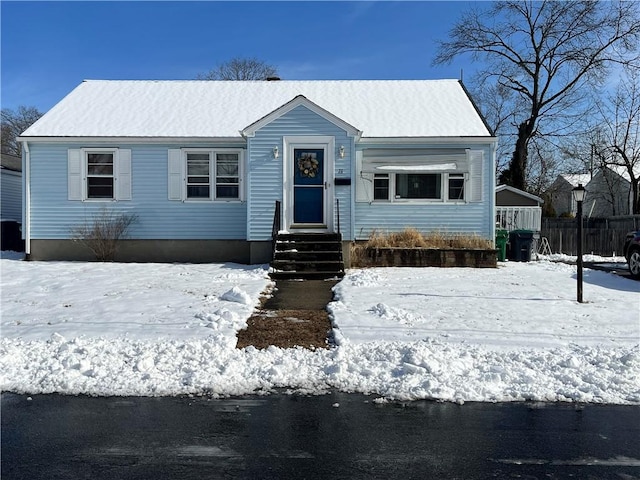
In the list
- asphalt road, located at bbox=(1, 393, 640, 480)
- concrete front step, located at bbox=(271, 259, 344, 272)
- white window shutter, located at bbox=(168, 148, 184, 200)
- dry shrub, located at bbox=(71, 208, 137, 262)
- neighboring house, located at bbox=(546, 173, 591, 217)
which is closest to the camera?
asphalt road, located at bbox=(1, 393, 640, 480)

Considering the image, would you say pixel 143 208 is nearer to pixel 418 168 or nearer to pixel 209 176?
pixel 209 176

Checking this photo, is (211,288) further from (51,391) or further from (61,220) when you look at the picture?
(61,220)

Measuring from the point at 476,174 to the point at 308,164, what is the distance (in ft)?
16.2

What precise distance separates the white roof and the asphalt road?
36.5ft

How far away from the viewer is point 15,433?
4508 millimetres

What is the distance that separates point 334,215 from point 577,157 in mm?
29951

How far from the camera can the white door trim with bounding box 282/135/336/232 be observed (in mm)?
14109

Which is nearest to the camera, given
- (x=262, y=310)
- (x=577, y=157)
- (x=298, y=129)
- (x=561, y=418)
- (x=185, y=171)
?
(x=561, y=418)

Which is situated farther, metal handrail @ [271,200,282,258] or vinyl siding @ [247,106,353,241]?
vinyl siding @ [247,106,353,241]

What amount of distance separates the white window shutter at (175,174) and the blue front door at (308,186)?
3.42 metres

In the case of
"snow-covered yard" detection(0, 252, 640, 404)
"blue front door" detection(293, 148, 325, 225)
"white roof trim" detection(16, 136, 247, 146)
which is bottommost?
"snow-covered yard" detection(0, 252, 640, 404)

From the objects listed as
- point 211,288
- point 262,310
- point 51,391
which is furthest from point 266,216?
point 51,391

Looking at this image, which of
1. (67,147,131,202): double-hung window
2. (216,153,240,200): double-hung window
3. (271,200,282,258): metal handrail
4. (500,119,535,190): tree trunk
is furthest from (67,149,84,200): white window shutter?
(500,119,535,190): tree trunk

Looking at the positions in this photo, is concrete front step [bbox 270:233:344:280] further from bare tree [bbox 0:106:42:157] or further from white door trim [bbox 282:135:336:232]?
bare tree [bbox 0:106:42:157]
